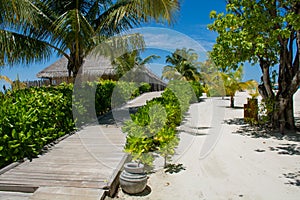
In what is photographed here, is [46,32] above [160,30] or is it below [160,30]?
above

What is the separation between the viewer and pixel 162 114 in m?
6.13

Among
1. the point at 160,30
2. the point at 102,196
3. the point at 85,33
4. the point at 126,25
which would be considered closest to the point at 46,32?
the point at 85,33

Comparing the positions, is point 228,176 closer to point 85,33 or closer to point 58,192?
point 58,192

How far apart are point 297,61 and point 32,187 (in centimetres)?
837

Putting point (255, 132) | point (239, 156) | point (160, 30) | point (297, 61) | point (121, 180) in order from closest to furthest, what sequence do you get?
point (121, 180)
point (239, 156)
point (160, 30)
point (297, 61)
point (255, 132)

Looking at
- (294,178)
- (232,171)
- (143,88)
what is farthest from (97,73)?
(294,178)

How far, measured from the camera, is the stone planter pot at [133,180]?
12.5ft

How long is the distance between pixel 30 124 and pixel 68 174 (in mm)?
1664

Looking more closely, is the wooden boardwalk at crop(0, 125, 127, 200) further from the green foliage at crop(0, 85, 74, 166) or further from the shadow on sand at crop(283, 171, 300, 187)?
the shadow on sand at crop(283, 171, 300, 187)

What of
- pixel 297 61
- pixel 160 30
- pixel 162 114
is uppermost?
pixel 160 30

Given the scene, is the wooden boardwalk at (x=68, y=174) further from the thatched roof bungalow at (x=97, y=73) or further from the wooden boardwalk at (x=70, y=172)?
the thatched roof bungalow at (x=97, y=73)

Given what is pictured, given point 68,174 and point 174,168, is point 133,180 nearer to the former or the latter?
point 68,174

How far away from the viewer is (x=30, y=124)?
5.02 metres

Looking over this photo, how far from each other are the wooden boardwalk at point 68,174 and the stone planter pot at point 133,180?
0.57ft
